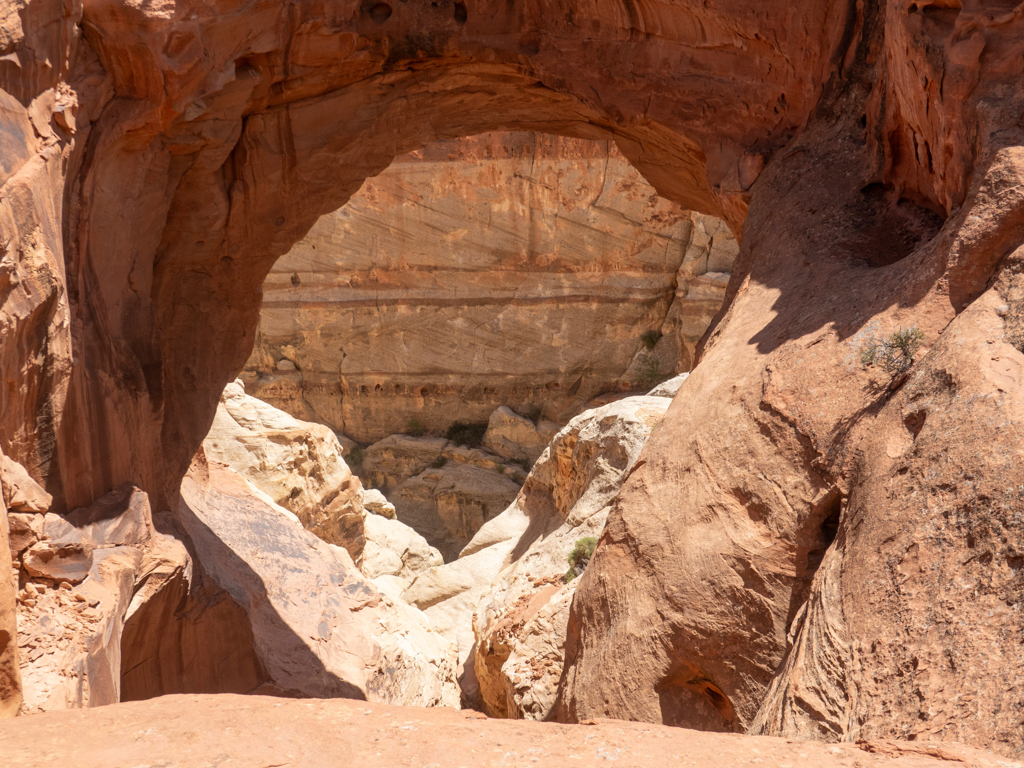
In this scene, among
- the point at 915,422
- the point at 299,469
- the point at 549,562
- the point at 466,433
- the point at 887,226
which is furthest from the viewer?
the point at 466,433

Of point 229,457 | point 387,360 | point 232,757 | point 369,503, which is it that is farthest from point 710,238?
point 232,757

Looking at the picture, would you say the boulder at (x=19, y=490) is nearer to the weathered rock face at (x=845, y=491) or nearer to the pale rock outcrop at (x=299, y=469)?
the weathered rock face at (x=845, y=491)

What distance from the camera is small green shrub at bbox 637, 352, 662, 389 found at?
16.6m

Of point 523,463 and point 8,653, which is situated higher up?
point 8,653

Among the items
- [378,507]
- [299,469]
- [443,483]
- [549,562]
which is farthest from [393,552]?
[443,483]

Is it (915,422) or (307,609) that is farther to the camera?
(307,609)

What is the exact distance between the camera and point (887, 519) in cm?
316

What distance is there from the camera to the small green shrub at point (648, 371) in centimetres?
1656

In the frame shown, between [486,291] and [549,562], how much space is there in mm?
9803

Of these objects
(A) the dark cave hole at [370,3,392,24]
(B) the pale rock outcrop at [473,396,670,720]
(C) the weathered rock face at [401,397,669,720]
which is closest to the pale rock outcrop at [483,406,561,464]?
(C) the weathered rock face at [401,397,669,720]

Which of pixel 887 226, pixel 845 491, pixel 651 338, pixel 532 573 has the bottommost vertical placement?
pixel 532 573

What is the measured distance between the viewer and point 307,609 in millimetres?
7641

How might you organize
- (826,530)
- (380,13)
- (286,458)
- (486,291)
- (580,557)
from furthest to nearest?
(486,291), (286,458), (580,557), (380,13), (826,530)

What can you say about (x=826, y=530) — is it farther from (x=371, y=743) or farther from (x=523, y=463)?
(x=523, y=463)
